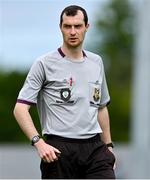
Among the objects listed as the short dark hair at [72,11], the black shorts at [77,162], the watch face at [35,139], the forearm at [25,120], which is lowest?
the black shorts at [77,162]

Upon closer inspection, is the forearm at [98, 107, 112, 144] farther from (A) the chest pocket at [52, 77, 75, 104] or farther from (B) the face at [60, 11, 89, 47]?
(B) the face at [60, 11, 89, 47]

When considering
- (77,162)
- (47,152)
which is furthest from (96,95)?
(47,152)

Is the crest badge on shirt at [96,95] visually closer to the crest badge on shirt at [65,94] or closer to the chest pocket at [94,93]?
the chest pocket at [94,93]

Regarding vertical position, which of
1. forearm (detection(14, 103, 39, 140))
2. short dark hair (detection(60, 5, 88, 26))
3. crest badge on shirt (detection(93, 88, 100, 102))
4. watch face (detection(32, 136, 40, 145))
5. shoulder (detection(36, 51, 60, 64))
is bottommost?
watch face (detection(32, 136, 40, 145))

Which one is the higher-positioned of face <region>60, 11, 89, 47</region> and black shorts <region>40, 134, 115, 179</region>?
face <region>60, 11, 89, 47</region>

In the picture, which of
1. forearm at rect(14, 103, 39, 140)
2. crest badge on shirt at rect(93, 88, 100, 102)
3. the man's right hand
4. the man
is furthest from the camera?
crest badge on shirt at rect(93, 88, 100, 102)

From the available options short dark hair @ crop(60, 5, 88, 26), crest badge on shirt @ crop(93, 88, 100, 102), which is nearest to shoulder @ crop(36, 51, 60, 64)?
short dark hair @ crop(60, 5, 88, 26)

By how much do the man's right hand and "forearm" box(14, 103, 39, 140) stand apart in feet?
0.33

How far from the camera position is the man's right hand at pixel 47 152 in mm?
6914

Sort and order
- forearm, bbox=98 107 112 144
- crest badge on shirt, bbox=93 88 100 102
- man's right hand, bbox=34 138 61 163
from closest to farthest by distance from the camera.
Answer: man's right hand, bbox=34 138 61 163, crest badge on shirt, bbox=93 88 100 102, forearm, bbox=98 107 112 144

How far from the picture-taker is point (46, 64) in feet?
23.5

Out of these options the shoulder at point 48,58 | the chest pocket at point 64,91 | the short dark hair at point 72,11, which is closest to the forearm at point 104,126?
the chest pocket at point 64,91

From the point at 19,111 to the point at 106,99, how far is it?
78 centimetres

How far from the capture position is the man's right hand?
6.91 metres
